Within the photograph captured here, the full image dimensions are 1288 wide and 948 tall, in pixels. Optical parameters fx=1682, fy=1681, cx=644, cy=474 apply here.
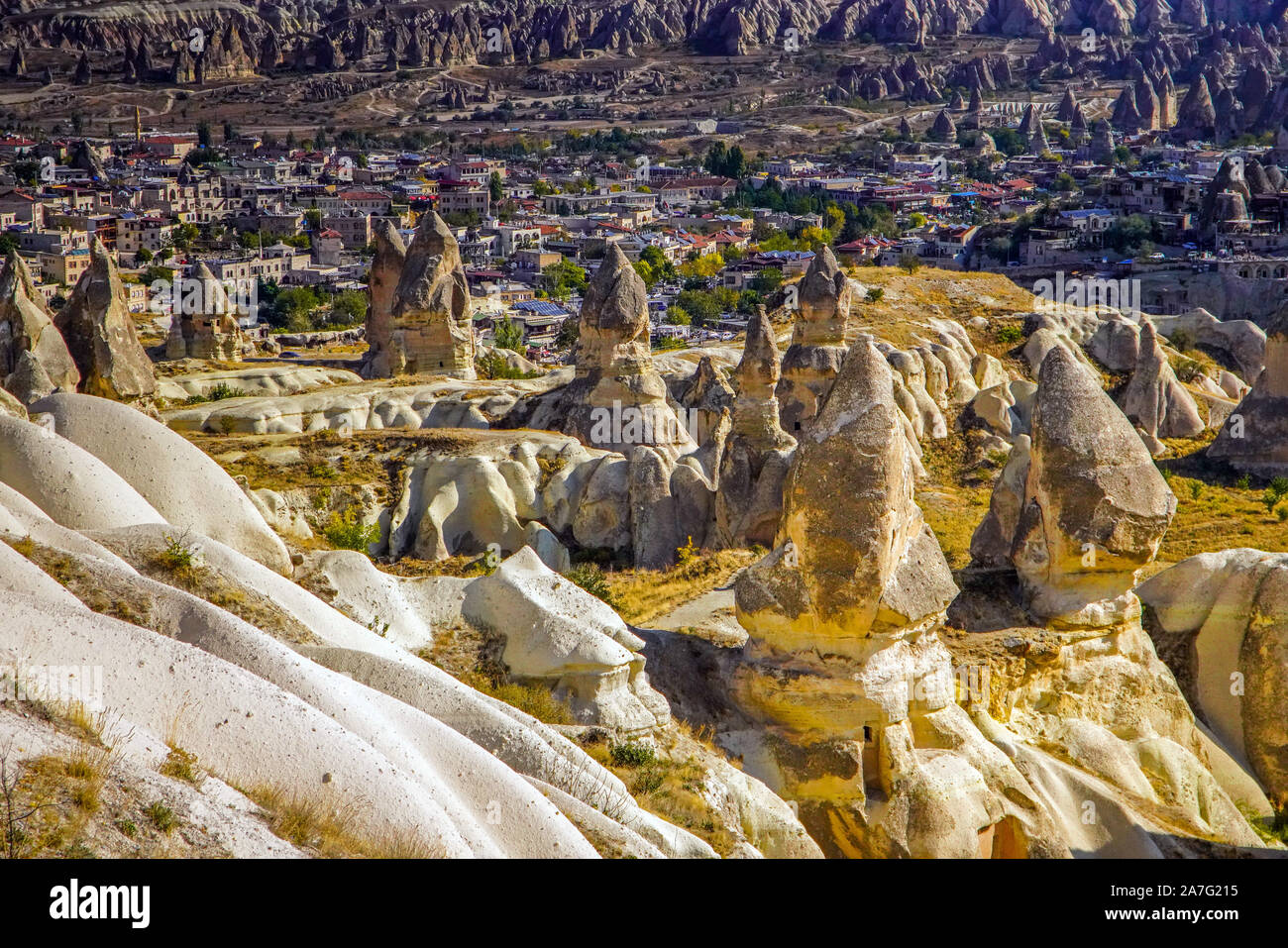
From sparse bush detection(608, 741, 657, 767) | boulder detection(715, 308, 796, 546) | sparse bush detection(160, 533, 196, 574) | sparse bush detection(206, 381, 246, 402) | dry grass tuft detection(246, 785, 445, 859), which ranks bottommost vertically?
sparse bush detection(206, 381, 246, 402)

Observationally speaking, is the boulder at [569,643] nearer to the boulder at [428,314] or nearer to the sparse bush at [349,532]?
the sparse bush at [349,532]

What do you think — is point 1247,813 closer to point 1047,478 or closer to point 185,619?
point 1047,478

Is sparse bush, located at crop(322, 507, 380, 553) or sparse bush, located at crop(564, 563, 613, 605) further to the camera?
sparse bush, located at crop(322, 507, 380, 553)

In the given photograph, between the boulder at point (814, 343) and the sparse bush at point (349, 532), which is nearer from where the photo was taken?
the sparse bush at point (349, 532)

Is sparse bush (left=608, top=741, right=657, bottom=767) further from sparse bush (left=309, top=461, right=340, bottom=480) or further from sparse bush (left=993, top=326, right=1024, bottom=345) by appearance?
sparse bush (left=993, top=326, right=1024, bottom=345)

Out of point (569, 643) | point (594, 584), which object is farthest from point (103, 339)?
point (569, 643)

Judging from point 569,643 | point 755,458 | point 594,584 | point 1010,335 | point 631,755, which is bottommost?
point 1010,335

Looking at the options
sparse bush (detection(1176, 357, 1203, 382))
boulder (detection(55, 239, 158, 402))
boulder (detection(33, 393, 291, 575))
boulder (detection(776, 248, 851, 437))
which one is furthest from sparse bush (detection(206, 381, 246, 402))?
sparse bush (detection(1176, 357, 1203, 382))

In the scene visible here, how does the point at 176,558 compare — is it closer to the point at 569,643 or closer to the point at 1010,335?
the point at 569,643

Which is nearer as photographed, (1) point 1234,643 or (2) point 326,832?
(2) point 326,832

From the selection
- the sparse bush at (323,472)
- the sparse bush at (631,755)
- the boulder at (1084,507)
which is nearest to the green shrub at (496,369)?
the sparse bush at (323,472)

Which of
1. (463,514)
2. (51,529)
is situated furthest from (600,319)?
(51,529)
